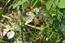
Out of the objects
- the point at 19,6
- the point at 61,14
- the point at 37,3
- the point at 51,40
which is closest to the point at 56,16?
the point at 61,14

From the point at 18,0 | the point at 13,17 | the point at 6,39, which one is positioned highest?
the point at 18,0

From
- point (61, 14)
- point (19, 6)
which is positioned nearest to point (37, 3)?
point (19, 6)

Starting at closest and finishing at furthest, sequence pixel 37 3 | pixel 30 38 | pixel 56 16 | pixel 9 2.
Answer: pixel 56 16
pixel 30 38
pixel 37 3
pixel 9 2

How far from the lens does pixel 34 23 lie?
7.44 feet

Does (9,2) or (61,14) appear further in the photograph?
(9,2)

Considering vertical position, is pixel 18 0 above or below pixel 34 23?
above

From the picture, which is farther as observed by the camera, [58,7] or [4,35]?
[4,35]

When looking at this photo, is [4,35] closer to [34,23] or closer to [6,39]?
[6,39]

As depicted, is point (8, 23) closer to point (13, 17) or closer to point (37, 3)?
point (13, 17)

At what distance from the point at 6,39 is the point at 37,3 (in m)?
0.48

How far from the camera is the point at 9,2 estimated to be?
2.48 meters

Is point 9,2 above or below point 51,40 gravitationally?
above

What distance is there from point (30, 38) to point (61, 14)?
0.38 meters

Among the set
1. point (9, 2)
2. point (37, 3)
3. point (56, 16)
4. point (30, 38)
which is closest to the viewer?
point (56, 16)
